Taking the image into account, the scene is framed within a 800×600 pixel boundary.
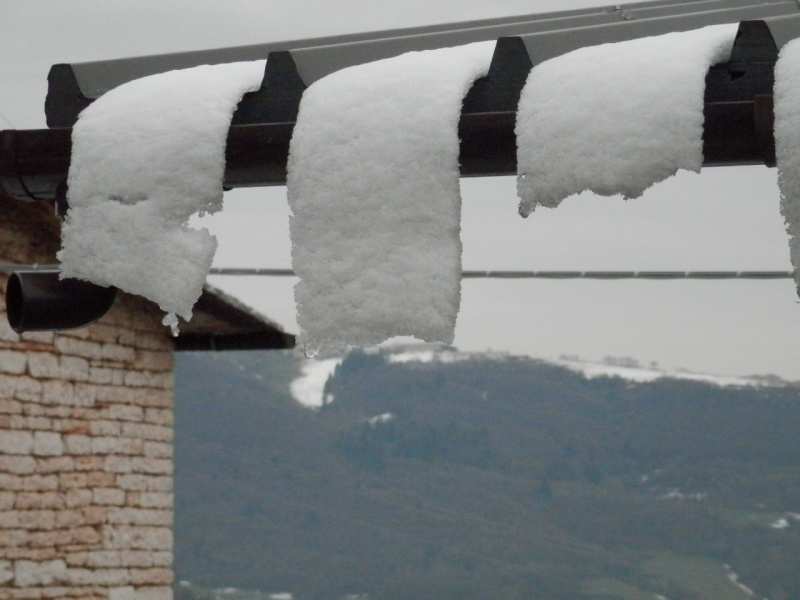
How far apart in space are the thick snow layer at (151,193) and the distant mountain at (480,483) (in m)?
76.2

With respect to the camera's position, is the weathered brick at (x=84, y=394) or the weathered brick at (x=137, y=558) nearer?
the weathered brick at (x=84, y=394)

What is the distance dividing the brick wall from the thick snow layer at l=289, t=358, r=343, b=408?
8653cm

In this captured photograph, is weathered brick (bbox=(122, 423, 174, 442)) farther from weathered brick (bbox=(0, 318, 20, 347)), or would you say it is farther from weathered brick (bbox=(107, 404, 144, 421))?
weathered brick (bbox=(0, 318, 20, 347))

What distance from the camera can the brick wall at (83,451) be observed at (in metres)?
6.07

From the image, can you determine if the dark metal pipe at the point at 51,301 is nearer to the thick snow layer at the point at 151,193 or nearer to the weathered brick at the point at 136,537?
the thick snow layer at the point at 151,193

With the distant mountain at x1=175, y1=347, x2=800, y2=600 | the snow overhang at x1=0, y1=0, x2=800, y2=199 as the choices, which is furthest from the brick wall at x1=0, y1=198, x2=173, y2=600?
the distant mountain at x1=175, y1=347, x2=800, y2=600

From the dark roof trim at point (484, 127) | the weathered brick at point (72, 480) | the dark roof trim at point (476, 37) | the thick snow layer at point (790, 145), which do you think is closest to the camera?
the thick snow layer at point (790, 145)

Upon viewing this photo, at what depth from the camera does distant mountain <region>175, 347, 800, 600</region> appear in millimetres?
82875

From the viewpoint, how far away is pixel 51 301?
2.29 metres

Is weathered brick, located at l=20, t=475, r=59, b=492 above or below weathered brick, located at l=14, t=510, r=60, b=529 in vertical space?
above

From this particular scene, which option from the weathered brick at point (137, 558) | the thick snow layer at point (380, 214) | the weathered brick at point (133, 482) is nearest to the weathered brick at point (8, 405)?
the weathered brick at point (133, 482)

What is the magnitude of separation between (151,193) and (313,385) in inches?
3862

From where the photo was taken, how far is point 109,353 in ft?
22.2

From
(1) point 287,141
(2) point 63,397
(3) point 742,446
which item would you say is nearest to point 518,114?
(1) point 287,141
